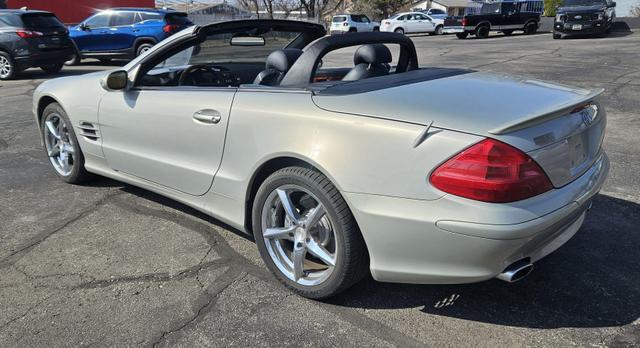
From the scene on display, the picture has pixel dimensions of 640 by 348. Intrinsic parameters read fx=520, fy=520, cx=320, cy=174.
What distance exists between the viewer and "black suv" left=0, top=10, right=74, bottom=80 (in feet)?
38.6

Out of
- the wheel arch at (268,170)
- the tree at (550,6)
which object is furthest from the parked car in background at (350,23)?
the wheel arch at (268,170)

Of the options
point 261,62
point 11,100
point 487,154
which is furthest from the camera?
point 11,100

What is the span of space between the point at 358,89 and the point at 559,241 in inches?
49.0

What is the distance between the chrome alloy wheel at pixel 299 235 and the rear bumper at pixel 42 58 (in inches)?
447

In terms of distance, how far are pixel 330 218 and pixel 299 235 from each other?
0.30m

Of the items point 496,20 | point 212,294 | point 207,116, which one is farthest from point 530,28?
point 212,294

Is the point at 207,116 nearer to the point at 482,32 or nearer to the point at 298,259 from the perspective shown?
the point at 298,259

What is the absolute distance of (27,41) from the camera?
11805mm

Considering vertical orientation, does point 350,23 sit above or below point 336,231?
below

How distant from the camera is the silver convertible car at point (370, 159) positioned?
2195 millimetres

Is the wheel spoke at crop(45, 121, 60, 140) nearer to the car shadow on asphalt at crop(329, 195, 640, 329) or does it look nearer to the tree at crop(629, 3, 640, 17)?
the car shadow on asphalt at crop(329, 195, 640, 329)

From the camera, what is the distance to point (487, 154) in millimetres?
2158

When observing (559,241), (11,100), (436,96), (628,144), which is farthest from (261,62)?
(11,100)

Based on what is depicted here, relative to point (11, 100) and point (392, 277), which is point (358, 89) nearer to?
point (392, 277)
